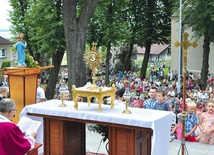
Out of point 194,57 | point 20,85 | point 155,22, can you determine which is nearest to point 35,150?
point 20,85

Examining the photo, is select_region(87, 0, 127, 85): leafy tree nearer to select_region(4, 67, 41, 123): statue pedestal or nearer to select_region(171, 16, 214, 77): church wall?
select_region(171, 16, 214, 77): church wall

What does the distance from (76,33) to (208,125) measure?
6280mm

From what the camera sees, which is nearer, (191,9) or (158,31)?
(191,9)

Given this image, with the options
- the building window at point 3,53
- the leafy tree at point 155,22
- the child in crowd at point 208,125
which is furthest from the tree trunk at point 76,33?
the building window at point 3,53

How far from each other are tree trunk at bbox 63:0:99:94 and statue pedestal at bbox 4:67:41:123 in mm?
4308

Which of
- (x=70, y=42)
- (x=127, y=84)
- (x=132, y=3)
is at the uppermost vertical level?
(x=132, y=3)

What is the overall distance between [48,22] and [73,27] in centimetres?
924

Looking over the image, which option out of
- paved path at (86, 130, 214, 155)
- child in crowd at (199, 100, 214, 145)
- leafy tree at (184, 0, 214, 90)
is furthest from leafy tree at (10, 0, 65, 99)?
child in crowd at (199, 100, 214, 145)

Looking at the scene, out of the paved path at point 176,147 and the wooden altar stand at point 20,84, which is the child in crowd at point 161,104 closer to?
the paved path at point 176,147

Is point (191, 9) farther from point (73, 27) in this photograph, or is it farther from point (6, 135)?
point (6, 135)

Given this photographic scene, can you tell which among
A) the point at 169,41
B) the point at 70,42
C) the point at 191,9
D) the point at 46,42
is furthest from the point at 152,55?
the point at 70,42

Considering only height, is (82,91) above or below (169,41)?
below

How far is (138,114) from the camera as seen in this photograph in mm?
6379

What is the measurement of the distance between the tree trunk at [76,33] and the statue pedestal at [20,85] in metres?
4.31
